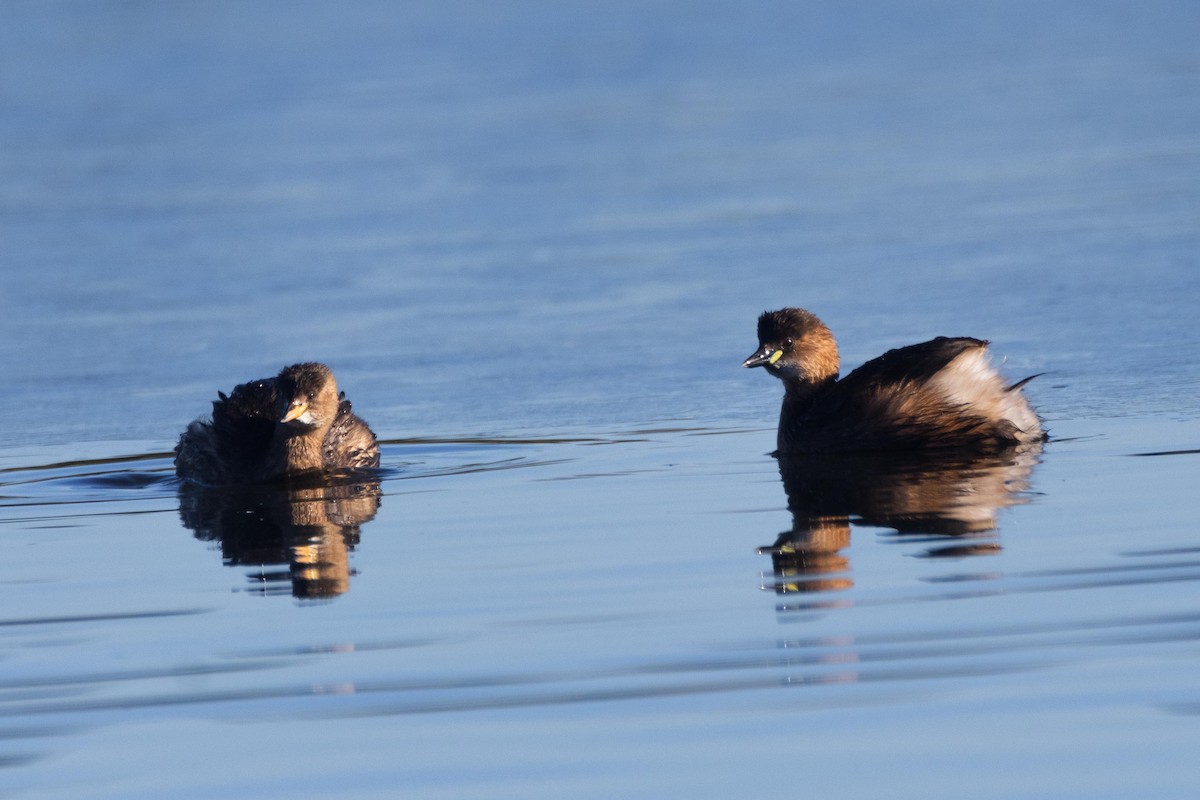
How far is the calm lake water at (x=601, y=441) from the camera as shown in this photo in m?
5.10

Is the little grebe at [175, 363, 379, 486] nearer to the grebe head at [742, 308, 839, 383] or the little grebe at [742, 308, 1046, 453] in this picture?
the grebe head at [742, 308, 839, 383]

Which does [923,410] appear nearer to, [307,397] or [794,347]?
[794,347]

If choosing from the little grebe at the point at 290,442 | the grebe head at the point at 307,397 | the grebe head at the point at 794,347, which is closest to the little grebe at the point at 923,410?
the grebe head at the point at 794,347

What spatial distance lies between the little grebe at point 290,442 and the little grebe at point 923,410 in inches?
81.0

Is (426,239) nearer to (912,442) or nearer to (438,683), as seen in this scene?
(912,442)

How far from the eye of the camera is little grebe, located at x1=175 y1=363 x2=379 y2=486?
32.1ft

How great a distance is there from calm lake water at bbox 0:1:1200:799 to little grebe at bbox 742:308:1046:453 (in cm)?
30

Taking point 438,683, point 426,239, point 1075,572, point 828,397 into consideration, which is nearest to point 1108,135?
point 426,239

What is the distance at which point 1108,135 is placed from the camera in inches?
775

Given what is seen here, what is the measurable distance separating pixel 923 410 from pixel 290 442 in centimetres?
297

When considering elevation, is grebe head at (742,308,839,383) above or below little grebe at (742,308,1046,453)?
above

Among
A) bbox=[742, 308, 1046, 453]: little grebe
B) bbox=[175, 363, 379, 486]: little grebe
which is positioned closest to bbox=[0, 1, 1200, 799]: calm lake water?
bbox=[175, 363, 379, 486]: little grebe

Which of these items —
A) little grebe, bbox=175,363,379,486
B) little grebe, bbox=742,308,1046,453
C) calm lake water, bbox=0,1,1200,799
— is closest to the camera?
calm lake water, bbox=0,1,1200,799

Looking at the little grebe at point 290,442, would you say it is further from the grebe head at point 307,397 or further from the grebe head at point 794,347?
the grebe head at point 794,347
